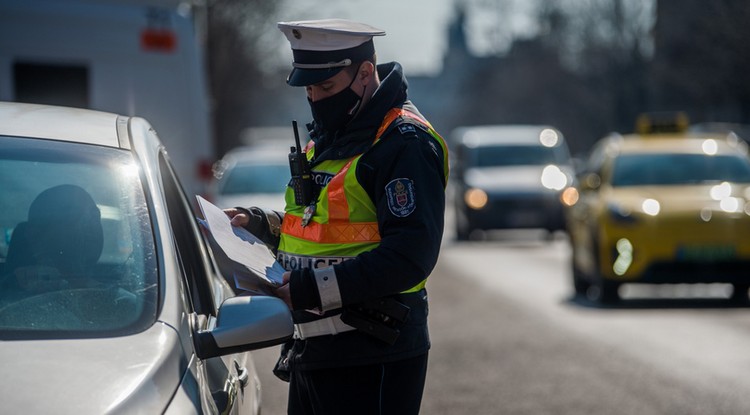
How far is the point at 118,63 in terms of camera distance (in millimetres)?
12477

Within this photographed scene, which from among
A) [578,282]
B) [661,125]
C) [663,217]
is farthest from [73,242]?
[661,125]

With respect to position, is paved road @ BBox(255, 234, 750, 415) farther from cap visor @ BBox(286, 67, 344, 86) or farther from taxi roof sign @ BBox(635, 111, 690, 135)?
cap visor @ BBox(286, 67, 344, 86)

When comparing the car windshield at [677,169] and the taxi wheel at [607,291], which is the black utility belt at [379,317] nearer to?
the taxi wheel at [607,291]

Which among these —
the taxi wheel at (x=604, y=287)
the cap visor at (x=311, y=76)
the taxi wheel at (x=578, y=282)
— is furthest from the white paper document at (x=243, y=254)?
the taxi wheel at (x=578, y=282)

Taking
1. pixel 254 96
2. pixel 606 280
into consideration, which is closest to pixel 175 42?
pixel 606 280

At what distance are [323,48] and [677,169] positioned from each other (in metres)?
11.2

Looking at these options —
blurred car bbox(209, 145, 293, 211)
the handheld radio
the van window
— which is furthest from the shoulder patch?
blurred car bbox(209, 145, 293, 211)

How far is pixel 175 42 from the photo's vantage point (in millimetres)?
12656

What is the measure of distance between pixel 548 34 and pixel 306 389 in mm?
71082

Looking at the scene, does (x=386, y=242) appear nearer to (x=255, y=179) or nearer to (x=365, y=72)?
(x=365, y=72)

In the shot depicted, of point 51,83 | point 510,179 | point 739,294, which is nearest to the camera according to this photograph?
point 51,83

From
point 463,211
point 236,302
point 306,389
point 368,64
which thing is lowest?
point 463,211

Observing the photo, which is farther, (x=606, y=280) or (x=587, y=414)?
(x=606, y=280)

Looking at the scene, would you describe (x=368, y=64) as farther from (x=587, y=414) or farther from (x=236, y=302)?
(x=587, y=414)
